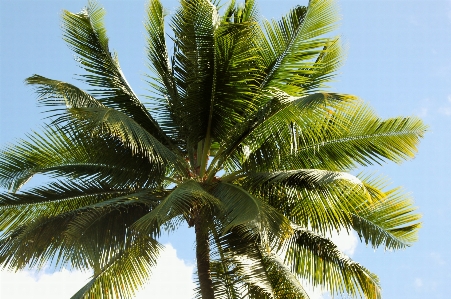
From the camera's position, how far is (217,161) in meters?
11.0

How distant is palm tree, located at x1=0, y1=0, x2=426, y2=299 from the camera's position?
9422 millimetres

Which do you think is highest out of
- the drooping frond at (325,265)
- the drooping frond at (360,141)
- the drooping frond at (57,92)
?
the drooping frond at (57,92)

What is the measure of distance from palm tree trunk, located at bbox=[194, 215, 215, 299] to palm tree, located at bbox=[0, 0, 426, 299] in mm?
21

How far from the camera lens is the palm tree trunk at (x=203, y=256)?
982 centimetres

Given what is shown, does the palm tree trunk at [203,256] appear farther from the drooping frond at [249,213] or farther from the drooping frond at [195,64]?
the drooping frond at [195,64]

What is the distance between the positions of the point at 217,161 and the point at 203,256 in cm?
163

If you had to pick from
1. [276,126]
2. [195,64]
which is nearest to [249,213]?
[276,126]

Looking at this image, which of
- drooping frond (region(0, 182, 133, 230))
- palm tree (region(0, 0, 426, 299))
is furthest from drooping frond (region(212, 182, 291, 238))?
drooping frond (region(0, 182, 133, 230))

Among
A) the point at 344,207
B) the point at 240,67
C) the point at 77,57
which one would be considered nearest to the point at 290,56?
the point at 240,67

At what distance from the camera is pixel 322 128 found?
1058 cm

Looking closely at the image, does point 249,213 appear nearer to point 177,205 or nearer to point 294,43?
point 177,205

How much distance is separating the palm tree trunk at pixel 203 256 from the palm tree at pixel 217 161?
2 centimetres

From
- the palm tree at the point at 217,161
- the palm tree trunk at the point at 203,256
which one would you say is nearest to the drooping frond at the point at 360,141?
the palm tree at the point at 217,161

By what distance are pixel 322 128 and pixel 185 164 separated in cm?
198
